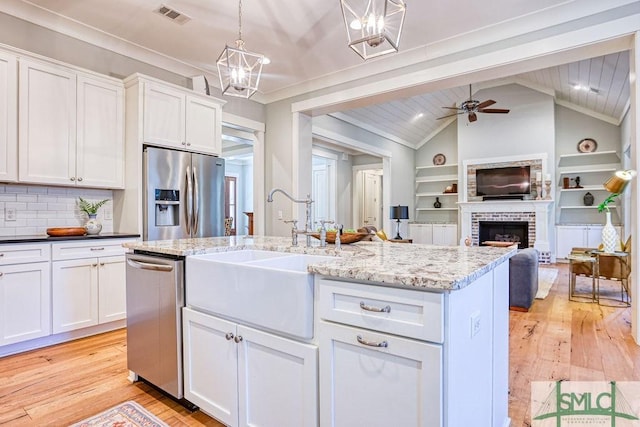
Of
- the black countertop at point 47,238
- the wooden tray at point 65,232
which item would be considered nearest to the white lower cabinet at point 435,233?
the black countertop at point 47,238

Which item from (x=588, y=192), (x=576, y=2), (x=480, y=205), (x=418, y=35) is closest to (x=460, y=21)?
(x=418, y=35)

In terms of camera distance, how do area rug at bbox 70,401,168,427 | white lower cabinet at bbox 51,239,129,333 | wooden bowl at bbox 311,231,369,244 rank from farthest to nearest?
1. white lower cabinet at bbox 51,239,129,333
2. wooden bowl at bbox 311,231,369,244
3. area rug at bbox 70,401,168,427

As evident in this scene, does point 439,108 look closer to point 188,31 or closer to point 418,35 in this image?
point 418,35

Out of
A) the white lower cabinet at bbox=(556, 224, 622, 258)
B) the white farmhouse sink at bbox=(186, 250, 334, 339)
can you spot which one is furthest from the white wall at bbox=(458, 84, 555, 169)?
the white farmhouse sink at bbox=(186, 250, 334, 339)

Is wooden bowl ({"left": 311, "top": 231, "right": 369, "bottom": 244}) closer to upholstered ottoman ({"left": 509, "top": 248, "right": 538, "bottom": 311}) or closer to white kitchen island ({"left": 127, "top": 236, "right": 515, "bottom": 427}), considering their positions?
white kitchen island ({"left": 127, "top": 236, "right": 515, "bottom": 427})

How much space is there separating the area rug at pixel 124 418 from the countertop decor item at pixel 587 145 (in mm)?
9173

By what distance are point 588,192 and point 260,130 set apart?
23.6 ft

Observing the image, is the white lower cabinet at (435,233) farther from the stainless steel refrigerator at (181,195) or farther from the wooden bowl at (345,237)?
the wooden bowl at (345,237)

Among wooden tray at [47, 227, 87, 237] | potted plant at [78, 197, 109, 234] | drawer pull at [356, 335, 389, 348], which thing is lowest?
drawer pull at [356, 335, 389, 348]

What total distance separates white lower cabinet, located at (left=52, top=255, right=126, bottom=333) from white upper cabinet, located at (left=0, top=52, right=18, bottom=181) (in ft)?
2.77

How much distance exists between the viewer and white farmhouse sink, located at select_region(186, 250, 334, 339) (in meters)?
1.39

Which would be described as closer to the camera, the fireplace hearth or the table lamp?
the fireplace hearth

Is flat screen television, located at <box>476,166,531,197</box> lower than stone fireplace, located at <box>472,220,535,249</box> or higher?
higher

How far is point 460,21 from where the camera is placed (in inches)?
131
